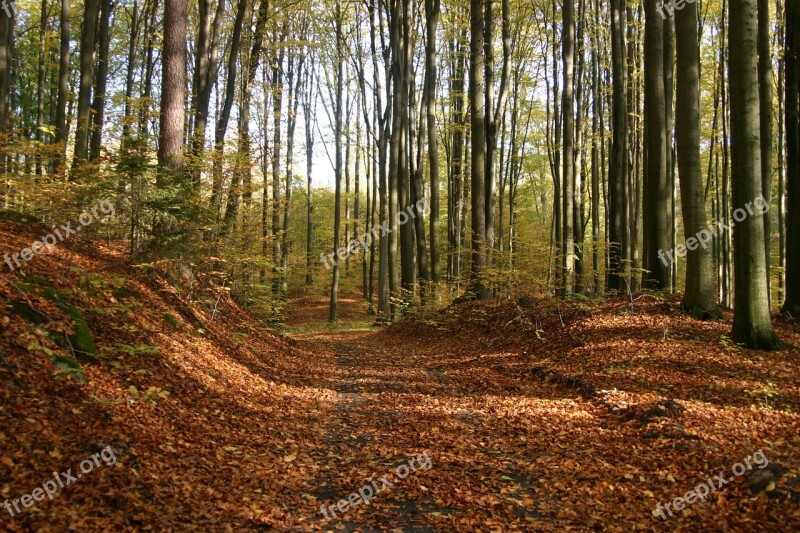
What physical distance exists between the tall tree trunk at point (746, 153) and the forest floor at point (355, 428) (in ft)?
3.78

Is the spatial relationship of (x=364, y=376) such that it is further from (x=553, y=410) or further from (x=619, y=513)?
(x=619, y=513)

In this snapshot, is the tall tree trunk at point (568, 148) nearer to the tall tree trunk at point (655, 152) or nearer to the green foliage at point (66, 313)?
the tall tree trunk at point (655, 152)

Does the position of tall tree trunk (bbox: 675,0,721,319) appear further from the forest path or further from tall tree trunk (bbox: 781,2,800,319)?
the forest path

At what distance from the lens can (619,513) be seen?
12.4 feet

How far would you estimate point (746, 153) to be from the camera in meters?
7.42

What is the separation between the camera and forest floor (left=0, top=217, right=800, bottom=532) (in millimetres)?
3598

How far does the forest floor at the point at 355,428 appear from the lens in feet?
11.8

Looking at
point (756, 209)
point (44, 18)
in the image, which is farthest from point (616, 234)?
point (44, 18)

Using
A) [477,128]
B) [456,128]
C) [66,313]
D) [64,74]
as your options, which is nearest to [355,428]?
[66,313]

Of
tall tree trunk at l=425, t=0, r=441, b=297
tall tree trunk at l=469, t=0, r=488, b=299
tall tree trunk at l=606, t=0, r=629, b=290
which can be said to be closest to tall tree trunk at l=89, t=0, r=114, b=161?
tall tree trunk at l=425, t=0, r=441, b=297

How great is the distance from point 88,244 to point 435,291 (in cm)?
1002

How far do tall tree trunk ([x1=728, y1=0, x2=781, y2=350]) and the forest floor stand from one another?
1152mm

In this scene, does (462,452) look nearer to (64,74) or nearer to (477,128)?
(477,128)

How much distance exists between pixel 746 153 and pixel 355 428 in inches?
262
